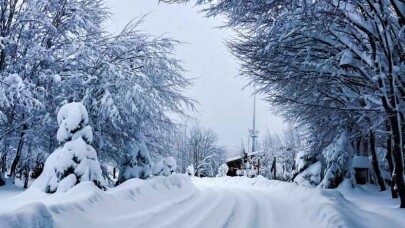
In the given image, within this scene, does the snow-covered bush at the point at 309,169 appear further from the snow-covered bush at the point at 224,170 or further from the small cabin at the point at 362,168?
the snow-covered bush at the point at 224,170

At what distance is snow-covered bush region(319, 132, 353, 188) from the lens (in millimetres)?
14712

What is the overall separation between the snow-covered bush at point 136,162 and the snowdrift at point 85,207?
4395 mm

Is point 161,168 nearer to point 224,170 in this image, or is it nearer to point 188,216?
point 188,216

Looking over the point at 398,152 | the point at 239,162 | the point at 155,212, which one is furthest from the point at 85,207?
the point at 239,162

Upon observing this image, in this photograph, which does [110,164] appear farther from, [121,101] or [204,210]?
[204,210]

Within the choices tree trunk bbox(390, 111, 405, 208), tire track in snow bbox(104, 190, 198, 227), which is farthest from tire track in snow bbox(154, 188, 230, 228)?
tree trunk bbox(390, 111, 405, 208)

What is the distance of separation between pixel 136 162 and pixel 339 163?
8.75 m

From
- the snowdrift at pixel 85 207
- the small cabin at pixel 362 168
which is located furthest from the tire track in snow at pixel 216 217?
the small cabin at pixel 362 168

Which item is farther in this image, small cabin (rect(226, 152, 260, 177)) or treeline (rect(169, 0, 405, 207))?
small cabin (rect(226, 152, 260, 177))

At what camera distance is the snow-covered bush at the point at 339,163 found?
14.7 m

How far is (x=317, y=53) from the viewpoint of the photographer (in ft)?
32.1

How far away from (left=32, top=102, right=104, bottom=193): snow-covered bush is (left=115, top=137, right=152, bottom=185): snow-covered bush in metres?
5.35

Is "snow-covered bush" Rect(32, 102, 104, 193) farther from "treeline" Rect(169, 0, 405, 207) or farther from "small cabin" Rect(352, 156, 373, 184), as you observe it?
"small cabin" Rect(352, 156, 373, 184)

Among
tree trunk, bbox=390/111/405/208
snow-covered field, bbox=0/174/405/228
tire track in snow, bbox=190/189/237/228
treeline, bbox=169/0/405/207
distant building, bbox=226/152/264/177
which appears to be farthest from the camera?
distant building, bbox=226/152/264/177
